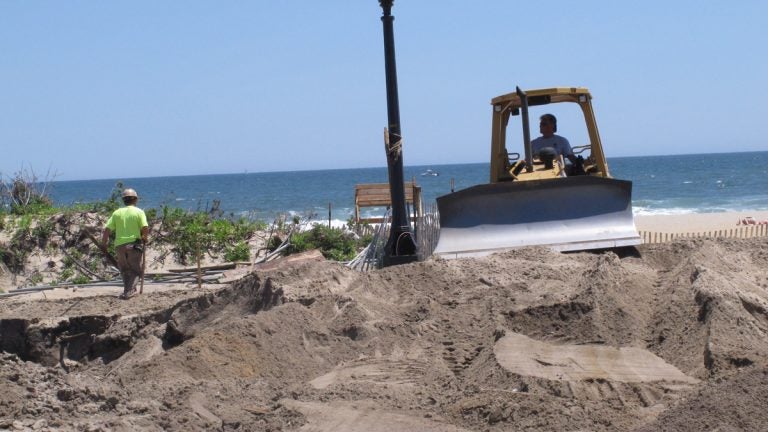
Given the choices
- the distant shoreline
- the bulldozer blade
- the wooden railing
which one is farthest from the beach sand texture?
the distant shoreline

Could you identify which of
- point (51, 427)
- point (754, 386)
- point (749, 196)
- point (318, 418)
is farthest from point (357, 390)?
point (749, 196)

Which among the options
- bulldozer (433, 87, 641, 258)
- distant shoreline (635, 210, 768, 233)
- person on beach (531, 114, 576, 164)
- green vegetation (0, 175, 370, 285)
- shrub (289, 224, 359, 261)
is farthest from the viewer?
distant shoreline (635, 210, 768, 233)

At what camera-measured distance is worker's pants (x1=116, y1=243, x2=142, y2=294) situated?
11586 mm

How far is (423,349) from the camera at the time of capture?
8.08 metres

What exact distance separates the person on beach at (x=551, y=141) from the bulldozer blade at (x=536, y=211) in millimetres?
1050

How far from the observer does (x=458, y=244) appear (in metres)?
11.2

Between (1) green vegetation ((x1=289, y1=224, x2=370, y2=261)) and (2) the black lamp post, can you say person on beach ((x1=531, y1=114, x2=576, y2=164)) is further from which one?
(1) green vegetation ((x1=289, y1=224, x2=370, y2=261))

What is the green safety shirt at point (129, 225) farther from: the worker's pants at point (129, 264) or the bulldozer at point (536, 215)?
the bulldozer at point (536, 215)

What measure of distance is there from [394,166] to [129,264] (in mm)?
3342

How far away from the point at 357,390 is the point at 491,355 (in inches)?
42.9

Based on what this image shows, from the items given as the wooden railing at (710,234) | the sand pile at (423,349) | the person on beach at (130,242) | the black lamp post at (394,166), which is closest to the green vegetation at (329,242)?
the black lamp post at (394,166)

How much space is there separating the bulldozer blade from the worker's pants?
3.62 meters

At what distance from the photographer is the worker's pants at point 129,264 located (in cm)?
1159

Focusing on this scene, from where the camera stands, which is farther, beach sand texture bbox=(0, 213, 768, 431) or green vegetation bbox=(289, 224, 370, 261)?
green vegetation bbox=(289, 224, 370, 261)
